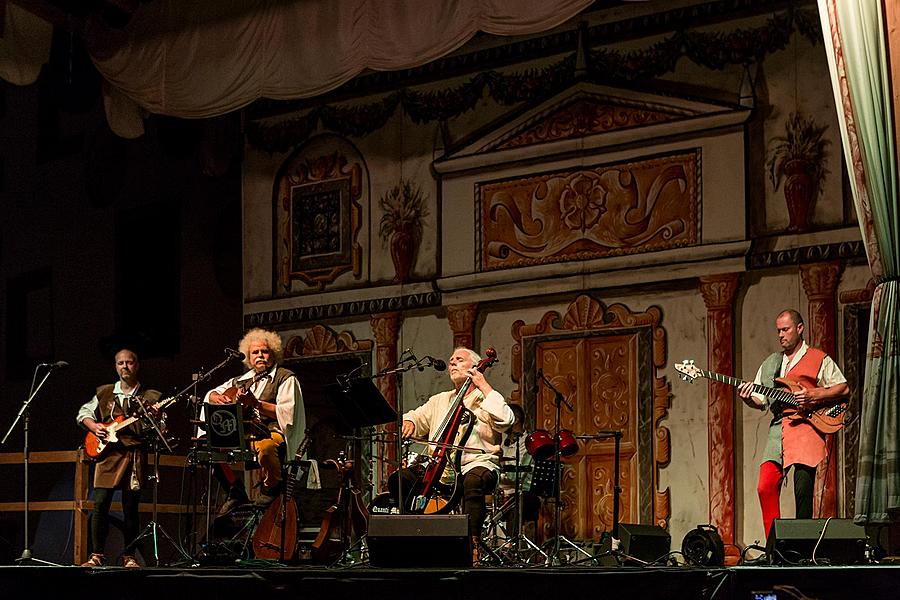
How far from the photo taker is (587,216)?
1036cm

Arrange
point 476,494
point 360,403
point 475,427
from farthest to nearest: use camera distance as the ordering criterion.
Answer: point 475,427, point 476,494, point 360,403

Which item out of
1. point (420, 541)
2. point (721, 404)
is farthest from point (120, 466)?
point (721, 404)

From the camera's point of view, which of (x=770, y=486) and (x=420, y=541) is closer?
(x=420, y=541)

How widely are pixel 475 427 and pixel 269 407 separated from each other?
1.38m

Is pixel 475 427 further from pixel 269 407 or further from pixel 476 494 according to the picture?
pixel 269 407

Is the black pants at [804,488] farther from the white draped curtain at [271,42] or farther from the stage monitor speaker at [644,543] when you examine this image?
the white draped curtain at [271,42]

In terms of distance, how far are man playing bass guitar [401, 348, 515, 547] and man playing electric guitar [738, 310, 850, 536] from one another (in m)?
1.58

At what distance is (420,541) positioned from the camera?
20.1 feet

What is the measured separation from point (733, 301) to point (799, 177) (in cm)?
106

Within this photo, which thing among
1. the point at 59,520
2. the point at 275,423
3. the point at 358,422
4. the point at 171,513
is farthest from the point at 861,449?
the point at 59,520

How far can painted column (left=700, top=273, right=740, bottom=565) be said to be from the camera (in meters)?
9.41

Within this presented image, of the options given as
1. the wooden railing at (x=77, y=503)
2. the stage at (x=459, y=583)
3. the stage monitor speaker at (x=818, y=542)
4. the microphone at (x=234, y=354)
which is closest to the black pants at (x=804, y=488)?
the stage monitor speaker at (x=818, y=542)

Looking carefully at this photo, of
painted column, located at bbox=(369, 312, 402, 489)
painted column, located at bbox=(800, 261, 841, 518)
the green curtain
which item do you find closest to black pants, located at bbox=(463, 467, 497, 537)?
painted column, located at bbox=(800, 261, 841, 518)

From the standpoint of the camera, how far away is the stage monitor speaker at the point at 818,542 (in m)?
6.20
